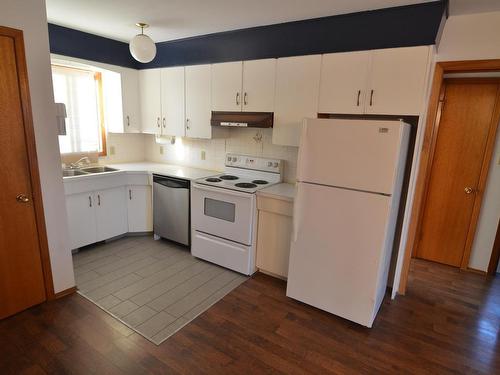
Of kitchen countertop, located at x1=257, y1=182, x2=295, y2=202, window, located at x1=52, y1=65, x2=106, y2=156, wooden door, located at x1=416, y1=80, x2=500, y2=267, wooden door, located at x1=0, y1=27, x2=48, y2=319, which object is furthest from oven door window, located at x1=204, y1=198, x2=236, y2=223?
wooden door, located at x1=416, y1=80, x2=500, y2=267

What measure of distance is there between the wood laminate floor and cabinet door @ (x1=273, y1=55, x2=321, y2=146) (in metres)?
1.58

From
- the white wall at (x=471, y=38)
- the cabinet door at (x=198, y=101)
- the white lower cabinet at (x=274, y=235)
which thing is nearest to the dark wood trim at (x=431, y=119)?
the white wall at (x=471, y=38)

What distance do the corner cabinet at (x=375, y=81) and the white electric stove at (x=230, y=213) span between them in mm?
975

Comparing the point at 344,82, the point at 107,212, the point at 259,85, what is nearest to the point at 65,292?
the point at 107,212

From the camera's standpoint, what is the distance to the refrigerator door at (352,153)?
6.45 ft

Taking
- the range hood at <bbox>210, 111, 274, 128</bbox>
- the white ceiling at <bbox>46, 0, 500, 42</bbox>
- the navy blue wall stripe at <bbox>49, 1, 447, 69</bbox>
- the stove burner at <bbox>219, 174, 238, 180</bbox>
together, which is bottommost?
the stove burner at <bbox>219, 174, 238, 180</bbox>

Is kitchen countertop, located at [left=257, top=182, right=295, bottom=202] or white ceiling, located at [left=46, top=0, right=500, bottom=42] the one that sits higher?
white ceiling, located at [left=46, top=0, right=500, bottom=42]

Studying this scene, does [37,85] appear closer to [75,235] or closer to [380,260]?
[75,235]

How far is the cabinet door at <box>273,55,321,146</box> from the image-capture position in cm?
260

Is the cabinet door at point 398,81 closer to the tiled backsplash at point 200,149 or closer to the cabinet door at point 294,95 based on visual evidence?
the cabinet door at point 294,95

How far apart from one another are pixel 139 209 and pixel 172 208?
568 millimetres

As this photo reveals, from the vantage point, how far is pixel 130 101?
384 cm

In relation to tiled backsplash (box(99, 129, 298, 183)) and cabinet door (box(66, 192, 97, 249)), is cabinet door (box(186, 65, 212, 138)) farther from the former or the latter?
cabinet door (box(66, 192, 97, 249))

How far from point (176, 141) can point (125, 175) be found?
904mm
